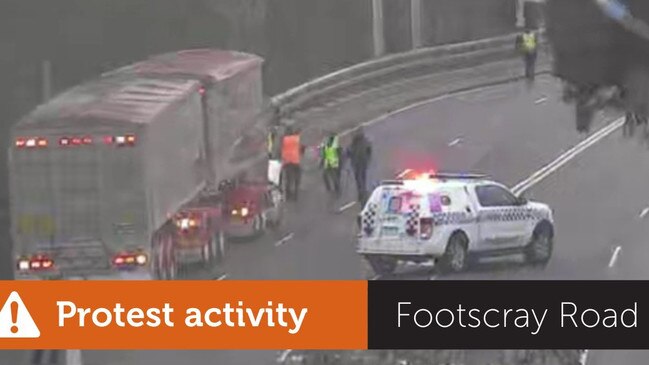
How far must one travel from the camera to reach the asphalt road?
14.2 ft

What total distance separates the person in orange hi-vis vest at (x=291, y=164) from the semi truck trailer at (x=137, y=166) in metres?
0.11

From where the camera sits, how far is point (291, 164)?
4.41 metres

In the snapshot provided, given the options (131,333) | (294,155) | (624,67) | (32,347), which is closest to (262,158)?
(294,155)

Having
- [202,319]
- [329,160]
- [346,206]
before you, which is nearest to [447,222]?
[346,206]

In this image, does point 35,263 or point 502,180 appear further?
point 502,180

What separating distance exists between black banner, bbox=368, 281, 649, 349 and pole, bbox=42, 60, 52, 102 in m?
1.34

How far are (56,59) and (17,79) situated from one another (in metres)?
0.16

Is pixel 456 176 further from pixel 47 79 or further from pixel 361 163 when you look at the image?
pixel 47 79

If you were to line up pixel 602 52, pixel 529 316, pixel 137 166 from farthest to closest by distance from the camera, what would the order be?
pixel 529 316 → pixel 137 166 → pixel 602 52

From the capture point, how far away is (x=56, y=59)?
4.37 metres

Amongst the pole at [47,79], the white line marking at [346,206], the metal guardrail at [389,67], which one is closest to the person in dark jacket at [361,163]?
the white line marking at [346,206]

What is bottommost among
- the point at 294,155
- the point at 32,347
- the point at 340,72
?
the point at 32,347

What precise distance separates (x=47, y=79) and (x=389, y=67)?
118cm

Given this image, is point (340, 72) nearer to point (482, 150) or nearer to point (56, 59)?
point (482, 150)
